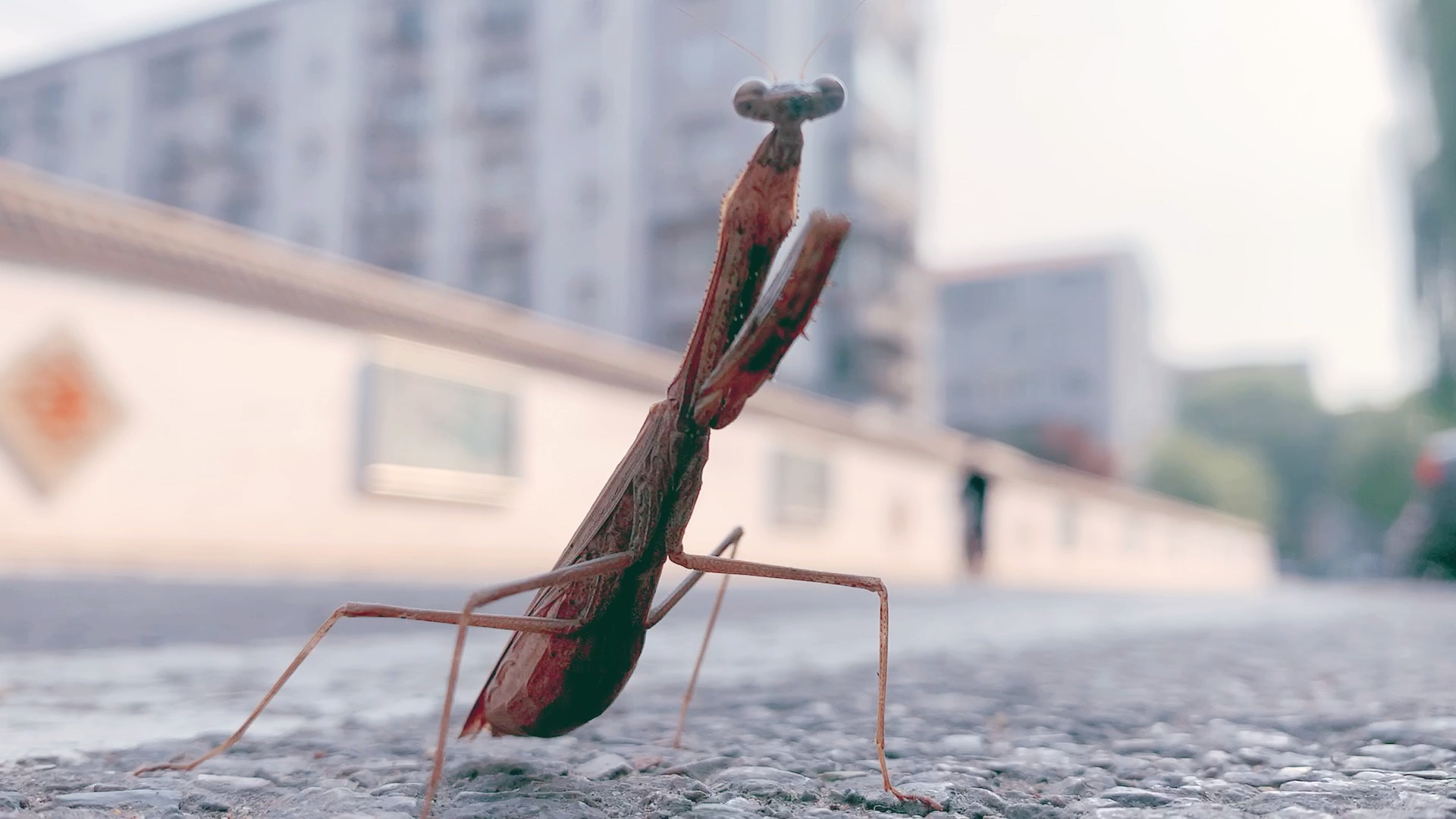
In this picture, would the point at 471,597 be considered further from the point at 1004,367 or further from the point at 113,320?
the point at 1004,367


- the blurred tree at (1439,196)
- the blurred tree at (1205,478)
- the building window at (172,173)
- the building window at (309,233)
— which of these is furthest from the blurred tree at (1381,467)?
the building window at (172,173)

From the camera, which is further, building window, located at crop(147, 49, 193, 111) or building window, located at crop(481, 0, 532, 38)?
building window, located at crop(147, 49, 193, 111)

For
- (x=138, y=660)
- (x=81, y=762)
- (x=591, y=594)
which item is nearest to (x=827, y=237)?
(x=591, y=594)

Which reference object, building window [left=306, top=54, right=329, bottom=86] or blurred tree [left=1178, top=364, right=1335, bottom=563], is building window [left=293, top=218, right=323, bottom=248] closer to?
building window [left=306, top=54, right=329, bottom=86]

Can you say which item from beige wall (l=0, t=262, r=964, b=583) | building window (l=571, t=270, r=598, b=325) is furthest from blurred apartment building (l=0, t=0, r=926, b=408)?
beige wall (l=0, t=262, r=964, b=583)

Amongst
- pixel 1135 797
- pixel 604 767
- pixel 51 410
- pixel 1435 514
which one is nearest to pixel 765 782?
pixel 604 767

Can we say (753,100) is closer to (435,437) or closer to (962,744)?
(962,744)
